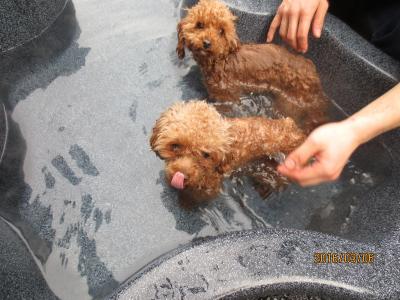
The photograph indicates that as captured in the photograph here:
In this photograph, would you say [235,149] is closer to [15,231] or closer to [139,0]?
[15,231]

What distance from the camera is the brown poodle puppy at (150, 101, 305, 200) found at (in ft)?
5.89

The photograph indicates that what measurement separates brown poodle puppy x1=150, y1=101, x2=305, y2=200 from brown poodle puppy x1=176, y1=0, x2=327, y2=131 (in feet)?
1.42

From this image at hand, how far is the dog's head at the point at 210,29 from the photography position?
2305mm

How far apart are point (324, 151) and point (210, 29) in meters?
1.29

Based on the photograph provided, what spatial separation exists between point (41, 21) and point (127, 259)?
166 centimetres

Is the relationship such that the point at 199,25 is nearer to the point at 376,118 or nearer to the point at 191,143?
the point at 191,143

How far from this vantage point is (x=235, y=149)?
A: 1975 mm

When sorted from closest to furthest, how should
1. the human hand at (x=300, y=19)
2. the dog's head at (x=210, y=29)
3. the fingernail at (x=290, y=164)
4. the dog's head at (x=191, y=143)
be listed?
1. the fingernail at (x=290, y=164)
2. the dog's head at (x=191, y=143)
3. the human hand at (x=300, y=19)
4. the dog's head at (x=210, y=29)
